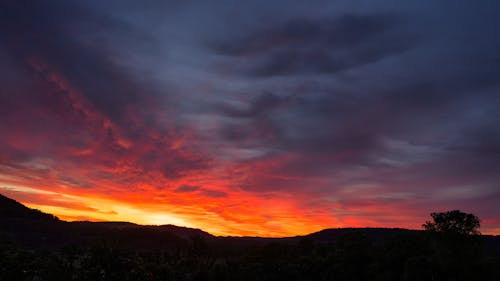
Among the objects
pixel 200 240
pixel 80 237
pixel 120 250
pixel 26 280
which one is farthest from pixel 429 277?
pixel 80 237

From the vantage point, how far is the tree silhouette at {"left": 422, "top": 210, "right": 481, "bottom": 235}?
72812mm

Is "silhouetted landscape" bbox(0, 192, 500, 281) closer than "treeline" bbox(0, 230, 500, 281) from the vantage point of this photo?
Yes

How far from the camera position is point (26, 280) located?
25.2 meters

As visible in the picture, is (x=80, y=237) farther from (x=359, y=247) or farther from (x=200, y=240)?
(x=359, y=247)

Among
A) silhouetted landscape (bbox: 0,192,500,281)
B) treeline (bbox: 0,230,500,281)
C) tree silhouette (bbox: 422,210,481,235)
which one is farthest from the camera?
tree silhouette (bbox: 422,210,481,235)

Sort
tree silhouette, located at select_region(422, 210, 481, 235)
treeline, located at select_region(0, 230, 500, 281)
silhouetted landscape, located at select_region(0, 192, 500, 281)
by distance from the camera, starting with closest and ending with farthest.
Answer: silhouetted landscape, located at select_region(0, 192, 500, 281)
treeline, located at select_region(0, 230, 500, 281)
tree silhouette, located at select_region(422, 210, 481, 235)

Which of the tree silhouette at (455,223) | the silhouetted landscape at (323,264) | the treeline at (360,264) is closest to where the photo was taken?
the silhouetted landscape at (323,264)

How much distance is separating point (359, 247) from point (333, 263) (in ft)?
20.9

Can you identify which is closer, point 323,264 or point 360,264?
point 360,264

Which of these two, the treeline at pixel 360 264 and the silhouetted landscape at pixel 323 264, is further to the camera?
the treeline at pixel 360 264

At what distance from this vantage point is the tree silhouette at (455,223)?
72.8 meters

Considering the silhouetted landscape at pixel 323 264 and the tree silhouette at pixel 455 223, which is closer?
the silhouetted landscape at pixel 323 264

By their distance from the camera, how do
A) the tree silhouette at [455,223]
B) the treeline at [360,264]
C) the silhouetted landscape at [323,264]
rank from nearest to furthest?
the silhouetted landscape at [323,264] < the treeline at [360,264] < the tree silhouette at [455,223]

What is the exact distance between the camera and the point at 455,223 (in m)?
73.3
